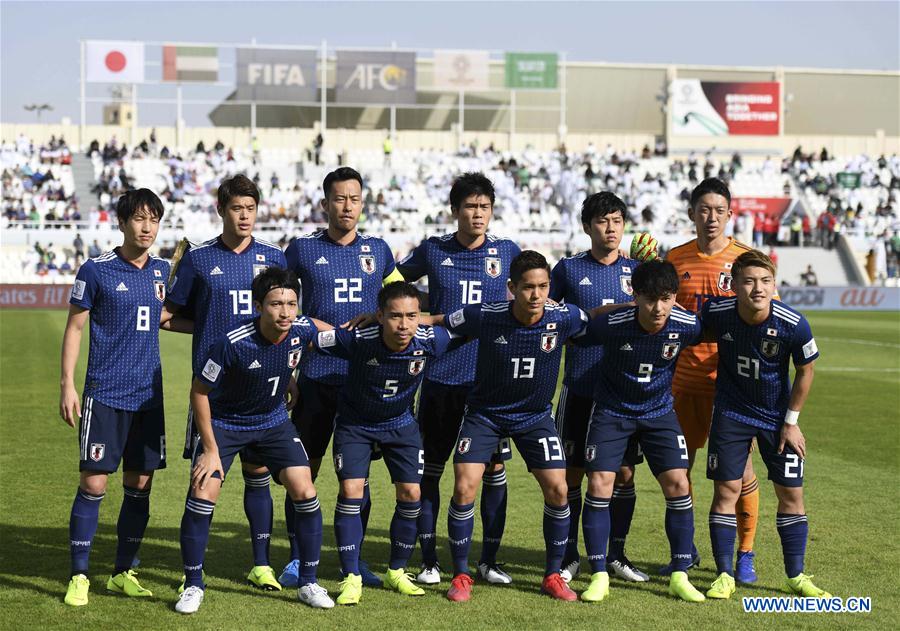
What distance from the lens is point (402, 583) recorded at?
21.2ft

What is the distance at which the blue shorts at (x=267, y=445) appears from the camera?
6.23 m

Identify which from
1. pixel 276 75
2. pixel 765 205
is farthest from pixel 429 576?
pixel 276 75

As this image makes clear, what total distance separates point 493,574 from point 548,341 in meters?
1.48

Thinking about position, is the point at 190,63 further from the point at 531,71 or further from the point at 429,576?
the point at 429,576

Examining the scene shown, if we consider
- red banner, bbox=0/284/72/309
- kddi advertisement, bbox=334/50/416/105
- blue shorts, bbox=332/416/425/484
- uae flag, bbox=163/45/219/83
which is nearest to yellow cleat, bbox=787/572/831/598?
blue shorts, bbox=332/416/425/484

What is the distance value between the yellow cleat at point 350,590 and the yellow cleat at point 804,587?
2506 millimetres

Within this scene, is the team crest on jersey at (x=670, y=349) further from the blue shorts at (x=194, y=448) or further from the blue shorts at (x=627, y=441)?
the blue shorts at (x=194, y=448)

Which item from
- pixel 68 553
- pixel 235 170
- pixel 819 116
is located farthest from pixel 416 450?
pixel 819 116

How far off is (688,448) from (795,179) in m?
46.5

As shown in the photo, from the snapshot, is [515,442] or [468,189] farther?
[468,189]

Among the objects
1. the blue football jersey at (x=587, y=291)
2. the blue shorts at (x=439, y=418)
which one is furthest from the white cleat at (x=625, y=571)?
the blue football jersey at (x=587, y=291)

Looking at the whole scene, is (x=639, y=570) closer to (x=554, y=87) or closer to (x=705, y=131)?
(x=554, y=87)

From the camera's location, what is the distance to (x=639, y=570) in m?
6.95

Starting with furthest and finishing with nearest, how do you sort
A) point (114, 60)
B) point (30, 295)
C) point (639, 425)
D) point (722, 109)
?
point (722, 109) → point (114, 60) → point (30, 295) → point (639, 425)
